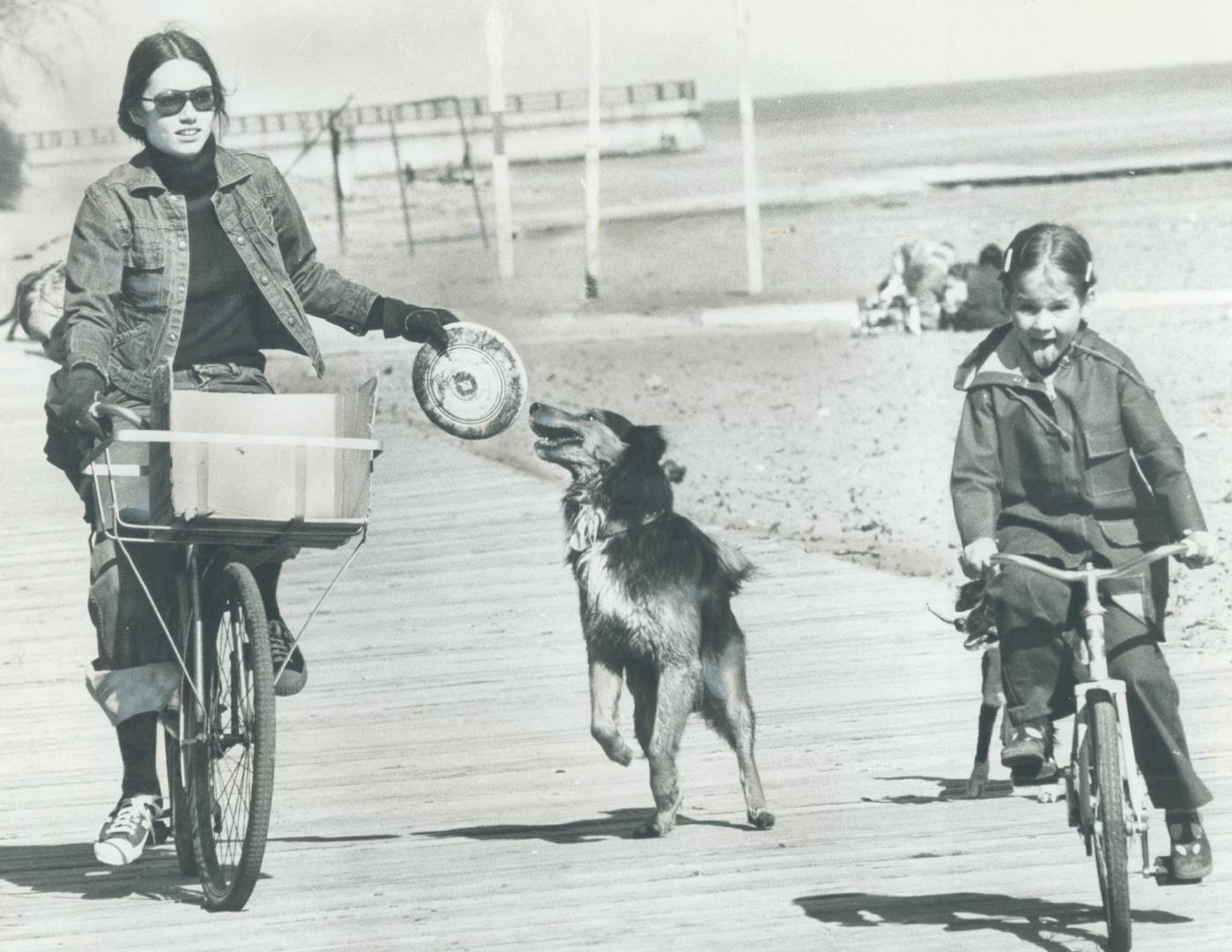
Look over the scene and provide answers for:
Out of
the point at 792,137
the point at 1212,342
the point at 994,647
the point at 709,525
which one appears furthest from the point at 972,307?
the point at 792,137

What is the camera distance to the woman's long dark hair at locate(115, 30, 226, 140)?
4316mm

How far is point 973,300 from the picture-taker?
1541 cm

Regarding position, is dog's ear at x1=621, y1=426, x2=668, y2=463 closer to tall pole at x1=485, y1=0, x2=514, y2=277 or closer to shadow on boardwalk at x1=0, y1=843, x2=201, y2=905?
shadow on boardwalk at x1=0, y1=843, x2=201, y2=905

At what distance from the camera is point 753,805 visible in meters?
4.97

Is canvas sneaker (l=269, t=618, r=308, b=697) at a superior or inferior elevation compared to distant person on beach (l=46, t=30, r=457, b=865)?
inferior

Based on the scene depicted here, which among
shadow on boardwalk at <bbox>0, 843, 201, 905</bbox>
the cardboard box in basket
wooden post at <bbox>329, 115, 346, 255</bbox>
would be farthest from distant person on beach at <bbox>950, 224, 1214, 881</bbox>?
wooden post at <bbox>329, 115, 346, 255</bbox>

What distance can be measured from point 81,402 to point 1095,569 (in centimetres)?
195

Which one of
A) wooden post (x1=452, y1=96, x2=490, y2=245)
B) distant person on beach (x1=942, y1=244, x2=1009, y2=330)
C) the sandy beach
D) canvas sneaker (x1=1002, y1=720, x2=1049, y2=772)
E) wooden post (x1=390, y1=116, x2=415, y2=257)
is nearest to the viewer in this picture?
canvas sneaker (x1=1002, y1=720, x2=1049, y2=772)

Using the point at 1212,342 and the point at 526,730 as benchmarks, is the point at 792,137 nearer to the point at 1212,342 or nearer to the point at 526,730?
the point at 1212,342

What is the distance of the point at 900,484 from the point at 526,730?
5322mm

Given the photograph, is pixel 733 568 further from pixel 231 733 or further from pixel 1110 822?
pixel 1110 822

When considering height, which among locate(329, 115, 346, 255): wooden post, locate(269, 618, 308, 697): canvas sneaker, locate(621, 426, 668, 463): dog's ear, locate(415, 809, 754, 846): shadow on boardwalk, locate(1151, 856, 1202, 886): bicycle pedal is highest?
locate(329, 115, 346, 255): wooden post

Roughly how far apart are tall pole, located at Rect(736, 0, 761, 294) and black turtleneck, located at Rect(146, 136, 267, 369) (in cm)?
453

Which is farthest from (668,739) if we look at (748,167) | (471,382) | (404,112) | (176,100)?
(748,167)
